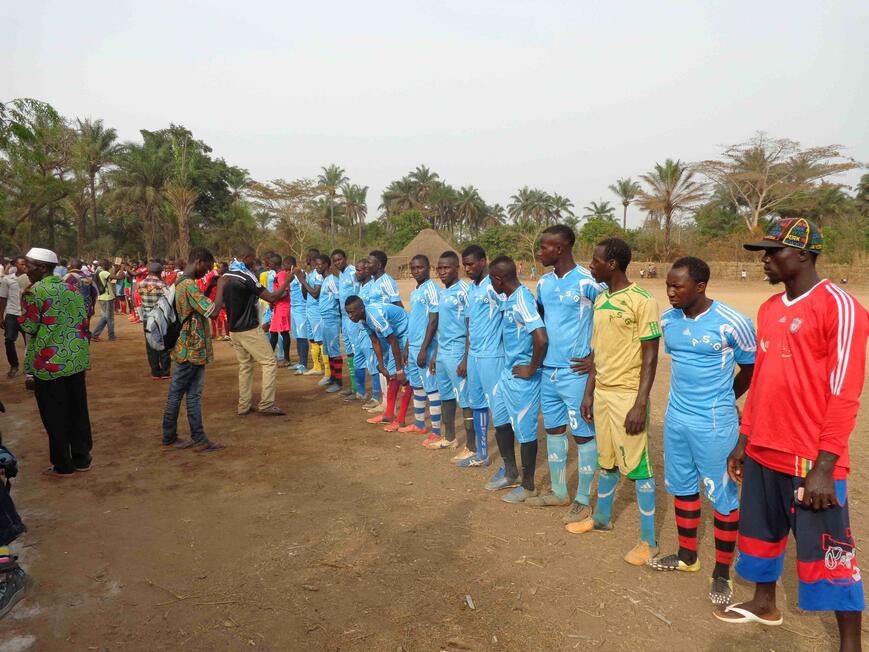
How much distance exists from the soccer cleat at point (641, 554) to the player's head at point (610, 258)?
5.63 ft

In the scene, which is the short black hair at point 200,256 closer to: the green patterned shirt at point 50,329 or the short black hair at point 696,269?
the green patterned shirt at point 50,329

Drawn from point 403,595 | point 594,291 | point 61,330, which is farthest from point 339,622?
point 61,330

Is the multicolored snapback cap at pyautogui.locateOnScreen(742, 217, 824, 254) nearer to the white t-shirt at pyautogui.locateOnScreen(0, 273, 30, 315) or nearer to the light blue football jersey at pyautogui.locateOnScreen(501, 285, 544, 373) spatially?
the light blue football jersey at pyautogui.locateOnScreen(501, 285, 544, 373)

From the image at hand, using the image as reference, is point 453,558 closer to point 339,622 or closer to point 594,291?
point 339,622

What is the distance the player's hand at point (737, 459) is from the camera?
294 centimetres

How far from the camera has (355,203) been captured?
6806 centimetres

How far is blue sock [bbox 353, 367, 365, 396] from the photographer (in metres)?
7.77

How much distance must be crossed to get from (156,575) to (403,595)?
1.55 metres

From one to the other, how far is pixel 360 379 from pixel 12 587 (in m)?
4.94

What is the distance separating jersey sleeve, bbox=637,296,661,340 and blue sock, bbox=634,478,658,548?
91cm

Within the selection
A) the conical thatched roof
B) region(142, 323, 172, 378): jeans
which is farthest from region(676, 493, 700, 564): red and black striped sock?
the conical thatched roof

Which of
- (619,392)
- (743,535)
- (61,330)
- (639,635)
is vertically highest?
(61,330)

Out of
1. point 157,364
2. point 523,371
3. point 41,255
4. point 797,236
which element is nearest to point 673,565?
point 523,371

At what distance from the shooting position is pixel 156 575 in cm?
345
